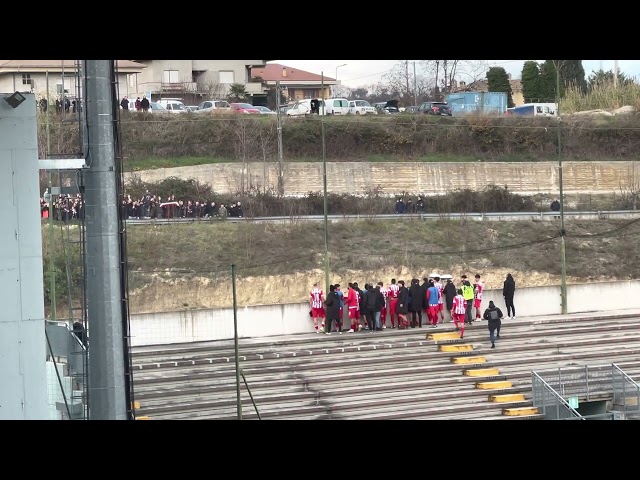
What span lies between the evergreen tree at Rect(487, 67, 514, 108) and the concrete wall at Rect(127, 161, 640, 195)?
12.9 m

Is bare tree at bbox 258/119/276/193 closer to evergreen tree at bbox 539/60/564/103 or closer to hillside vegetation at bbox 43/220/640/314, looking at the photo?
hillside vegetation at bbox 43/220/640/314

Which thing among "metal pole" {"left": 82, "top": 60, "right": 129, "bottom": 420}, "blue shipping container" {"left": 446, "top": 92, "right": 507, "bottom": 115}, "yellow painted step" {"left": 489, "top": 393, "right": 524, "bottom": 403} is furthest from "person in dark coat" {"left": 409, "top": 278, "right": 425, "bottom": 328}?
"blue shipping container" {"left": 446, "top": 92, "right": 507, "bottom": 115}

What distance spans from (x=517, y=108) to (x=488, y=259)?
18.3m

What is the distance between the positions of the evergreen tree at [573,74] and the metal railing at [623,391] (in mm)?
36982

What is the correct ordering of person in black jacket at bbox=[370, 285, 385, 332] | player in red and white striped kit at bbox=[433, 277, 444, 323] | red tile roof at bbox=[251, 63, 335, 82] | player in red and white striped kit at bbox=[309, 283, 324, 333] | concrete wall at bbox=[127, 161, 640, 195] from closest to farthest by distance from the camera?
person in black jacket at bbox=[370, 285, 385, 332] → player in red and white striped kit at bbox=[309, 283, 324, 333] → player in red and white striped kit at bbox=[433, 277, 444, 323] → concrete wall at bbox=[127, 161, 640, 195] → red tile roof at bbox=[251, 63, 335, 82]

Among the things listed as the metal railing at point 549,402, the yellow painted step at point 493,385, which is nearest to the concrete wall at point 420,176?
the yellow painted step at point 493,385

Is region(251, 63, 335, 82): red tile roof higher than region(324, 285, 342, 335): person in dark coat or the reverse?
higher

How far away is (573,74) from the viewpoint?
184ft

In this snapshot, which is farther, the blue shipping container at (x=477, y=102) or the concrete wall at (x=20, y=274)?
the blue shipping container at (x=477, y=102)

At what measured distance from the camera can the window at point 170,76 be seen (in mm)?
53406

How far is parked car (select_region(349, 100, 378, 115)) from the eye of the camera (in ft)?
155

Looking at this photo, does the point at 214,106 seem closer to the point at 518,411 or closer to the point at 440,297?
the point at 440,297

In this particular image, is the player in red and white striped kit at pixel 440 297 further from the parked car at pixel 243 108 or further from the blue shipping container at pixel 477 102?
the blue shipping container at pixel 477 102
